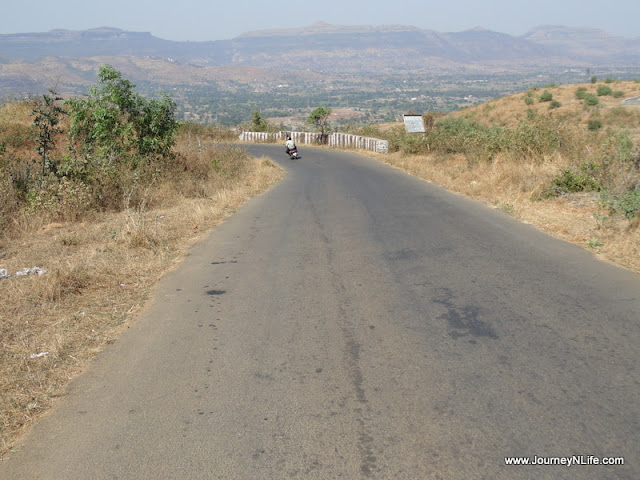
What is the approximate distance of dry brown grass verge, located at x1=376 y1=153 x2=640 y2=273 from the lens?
8.34 meters

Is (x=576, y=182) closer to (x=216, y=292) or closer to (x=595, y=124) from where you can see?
(x=216, y=292)

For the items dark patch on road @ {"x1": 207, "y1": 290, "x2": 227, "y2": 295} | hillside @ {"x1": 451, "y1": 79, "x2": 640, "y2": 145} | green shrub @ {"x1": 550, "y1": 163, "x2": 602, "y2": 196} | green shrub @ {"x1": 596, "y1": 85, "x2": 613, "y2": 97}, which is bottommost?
dark patch on road @ {"x1": 207, "y1": 290, "x2": 227, "y2": 295}

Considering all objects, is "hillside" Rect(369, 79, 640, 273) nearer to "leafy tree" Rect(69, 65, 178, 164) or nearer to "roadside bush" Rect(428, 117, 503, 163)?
"roadside bush" Rect(428, 117, 503, 163)

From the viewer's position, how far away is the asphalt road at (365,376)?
3.46 m

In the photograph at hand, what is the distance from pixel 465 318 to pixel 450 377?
4.53 ft

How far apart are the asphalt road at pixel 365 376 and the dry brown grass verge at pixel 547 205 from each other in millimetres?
609

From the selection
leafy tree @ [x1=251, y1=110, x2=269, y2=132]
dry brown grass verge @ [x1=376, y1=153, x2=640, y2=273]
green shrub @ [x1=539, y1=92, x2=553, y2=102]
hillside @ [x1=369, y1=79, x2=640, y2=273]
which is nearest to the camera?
dry brown grass verge @ [x1=376, y1=153, x2=640, y2=273]

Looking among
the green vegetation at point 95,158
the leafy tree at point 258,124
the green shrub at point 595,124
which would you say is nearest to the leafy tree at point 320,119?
the leafy tree at point 258,124

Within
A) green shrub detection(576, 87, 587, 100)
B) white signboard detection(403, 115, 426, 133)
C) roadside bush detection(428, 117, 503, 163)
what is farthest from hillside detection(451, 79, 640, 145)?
roadside bush detection(428, 117, 503, 163)

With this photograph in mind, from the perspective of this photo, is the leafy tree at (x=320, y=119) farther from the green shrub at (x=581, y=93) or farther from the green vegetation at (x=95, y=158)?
the green vegetation at (x=95, y=158)

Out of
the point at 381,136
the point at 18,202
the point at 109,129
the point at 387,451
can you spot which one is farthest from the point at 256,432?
the point at 381,136

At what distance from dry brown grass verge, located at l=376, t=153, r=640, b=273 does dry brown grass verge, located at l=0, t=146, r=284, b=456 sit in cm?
653

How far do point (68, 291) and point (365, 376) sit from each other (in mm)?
4153

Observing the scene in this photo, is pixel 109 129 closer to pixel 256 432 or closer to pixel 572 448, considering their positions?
pixel 256 432
